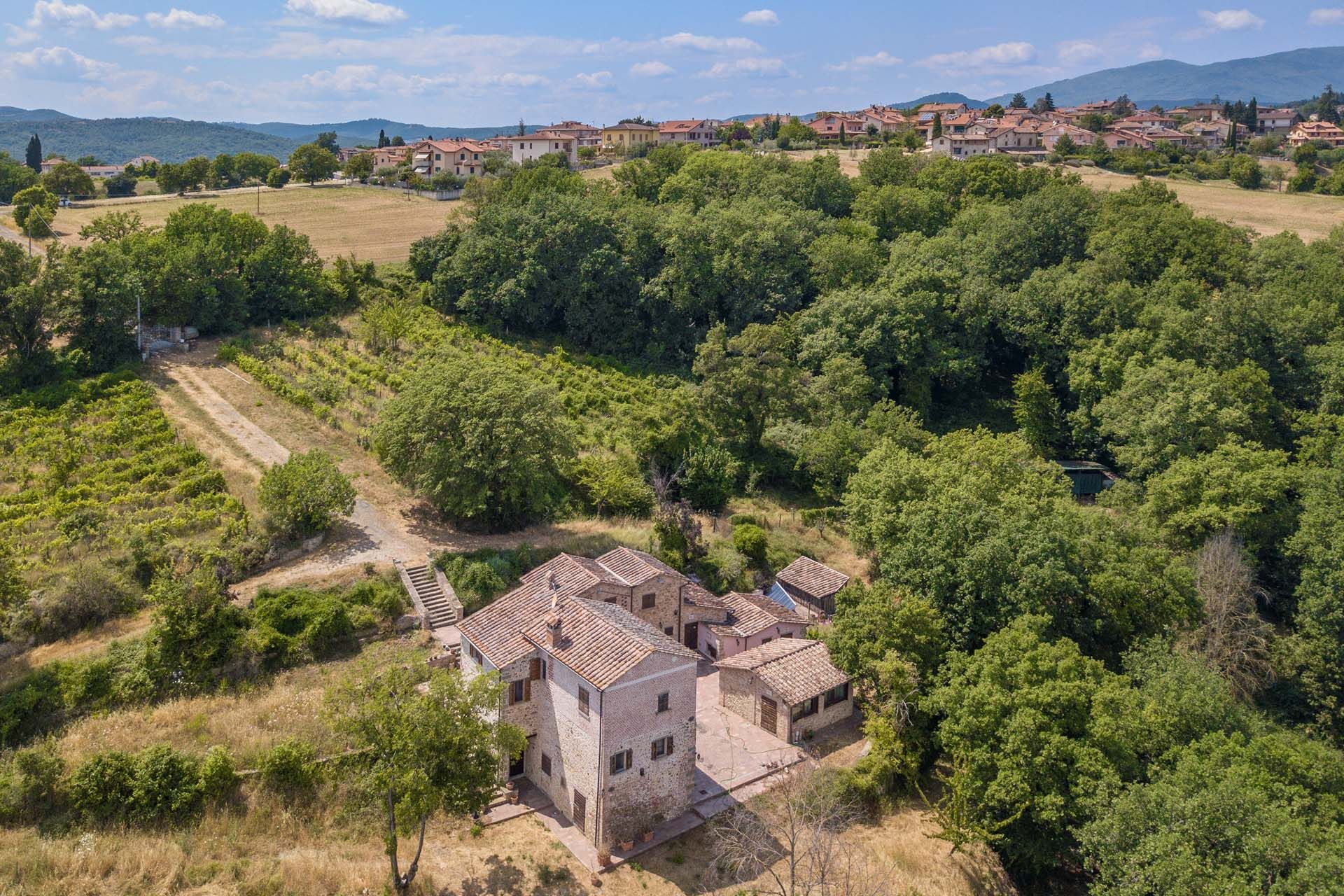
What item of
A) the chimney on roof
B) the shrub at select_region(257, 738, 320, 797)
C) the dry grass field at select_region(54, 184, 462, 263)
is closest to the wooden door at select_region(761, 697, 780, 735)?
the chimney on roof

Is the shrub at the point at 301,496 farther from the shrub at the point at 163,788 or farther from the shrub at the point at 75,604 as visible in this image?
the shrub at the point at 163,788

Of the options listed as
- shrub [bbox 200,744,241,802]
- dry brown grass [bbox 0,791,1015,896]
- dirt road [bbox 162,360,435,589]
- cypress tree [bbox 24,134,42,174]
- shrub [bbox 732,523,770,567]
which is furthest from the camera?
cypress tree [bbox 24,134,42,174]

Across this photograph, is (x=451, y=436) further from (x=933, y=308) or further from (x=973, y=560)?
(x=933, y=308)

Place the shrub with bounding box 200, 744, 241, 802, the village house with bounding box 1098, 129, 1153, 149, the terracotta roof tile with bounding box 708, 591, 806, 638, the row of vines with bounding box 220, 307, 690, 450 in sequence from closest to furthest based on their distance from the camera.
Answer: the shrub with bounding box 200, 744, 241, 802 → the terracotta roof tile with bounding box 708, 591, 806, 638 → the row of vines with bounding box 220, 307, 690, 450 → the village house with bounding box 1098, 129, 1153, 149

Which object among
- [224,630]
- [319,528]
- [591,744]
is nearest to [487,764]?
[591,744]

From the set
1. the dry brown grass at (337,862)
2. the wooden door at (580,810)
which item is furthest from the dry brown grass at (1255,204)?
the wooden door at (580,810)

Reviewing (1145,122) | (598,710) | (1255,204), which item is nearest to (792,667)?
(598,710)

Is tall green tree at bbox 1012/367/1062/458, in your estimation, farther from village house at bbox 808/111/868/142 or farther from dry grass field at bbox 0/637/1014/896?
village house at bbox 808/111/868/142
